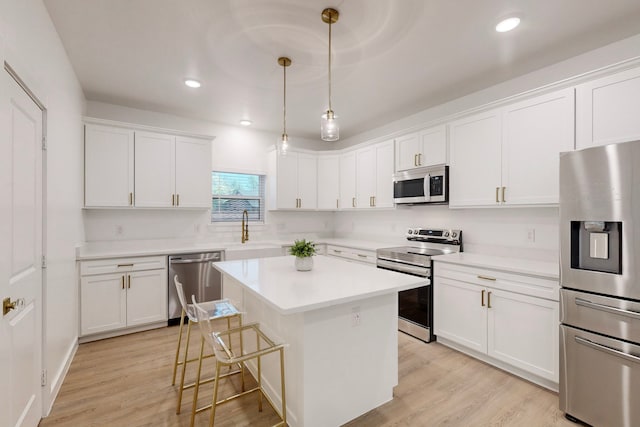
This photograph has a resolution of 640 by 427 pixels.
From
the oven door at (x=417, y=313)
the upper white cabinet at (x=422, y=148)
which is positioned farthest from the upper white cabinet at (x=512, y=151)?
the oven door at (x=417, y=313)

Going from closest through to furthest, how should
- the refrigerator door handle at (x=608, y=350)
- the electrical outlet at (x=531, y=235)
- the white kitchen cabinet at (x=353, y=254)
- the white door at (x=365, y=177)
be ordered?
the refrigerator door handle at (x=608, y=350), the electrical outlet at (x=531, y=235), the white kitchen cabinet at (x=353, y=254), the white door at (x=365, y=177)

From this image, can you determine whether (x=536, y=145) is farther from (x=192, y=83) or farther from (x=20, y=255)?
(x=20, y=255)

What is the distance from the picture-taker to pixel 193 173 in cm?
411

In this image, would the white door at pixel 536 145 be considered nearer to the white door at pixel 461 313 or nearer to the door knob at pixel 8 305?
the white door at pixel 461 313

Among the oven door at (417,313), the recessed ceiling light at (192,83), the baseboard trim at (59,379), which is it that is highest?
the recessed ceiling light at (192,83)

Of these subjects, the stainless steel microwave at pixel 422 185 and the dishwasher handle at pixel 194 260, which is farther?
the dishwasher handle at pixel 194 260

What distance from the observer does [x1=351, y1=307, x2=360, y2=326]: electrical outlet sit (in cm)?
193

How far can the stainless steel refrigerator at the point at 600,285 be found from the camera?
1.75 metres

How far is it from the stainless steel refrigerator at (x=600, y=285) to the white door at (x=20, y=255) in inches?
128

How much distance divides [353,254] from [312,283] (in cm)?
241

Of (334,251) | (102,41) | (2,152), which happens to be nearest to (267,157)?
(334,251)

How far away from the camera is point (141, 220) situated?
4.02 meters

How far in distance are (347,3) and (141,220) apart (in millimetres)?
3615

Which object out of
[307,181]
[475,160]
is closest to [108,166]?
[307,181]
